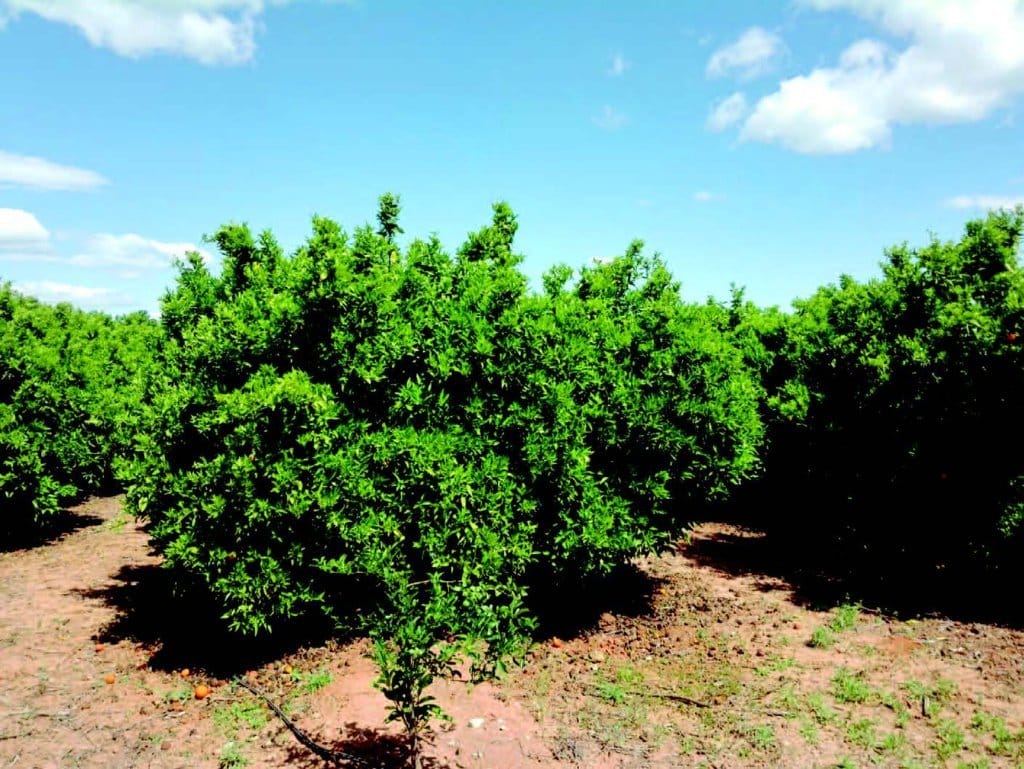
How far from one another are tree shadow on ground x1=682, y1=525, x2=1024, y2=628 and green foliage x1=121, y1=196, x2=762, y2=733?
2.89 meters

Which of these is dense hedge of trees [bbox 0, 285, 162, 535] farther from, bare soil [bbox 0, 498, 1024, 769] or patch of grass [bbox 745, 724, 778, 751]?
patch of grass [bbox 745, 724, 778, 751]

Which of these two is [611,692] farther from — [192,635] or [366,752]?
[192,635]

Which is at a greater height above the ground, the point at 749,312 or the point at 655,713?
the point at 749,312

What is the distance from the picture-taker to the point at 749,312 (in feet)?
50.5

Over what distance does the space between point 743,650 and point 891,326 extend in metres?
4.76

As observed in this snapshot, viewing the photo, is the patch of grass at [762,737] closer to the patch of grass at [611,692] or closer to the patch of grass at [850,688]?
the patch of grass at [850,688]

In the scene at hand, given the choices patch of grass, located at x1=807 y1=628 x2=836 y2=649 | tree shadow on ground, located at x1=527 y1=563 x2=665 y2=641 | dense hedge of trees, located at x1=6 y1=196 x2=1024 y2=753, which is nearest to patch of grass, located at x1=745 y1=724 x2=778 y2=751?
patch of grass, located at x1=807 y1=628 x2=836 y2=649

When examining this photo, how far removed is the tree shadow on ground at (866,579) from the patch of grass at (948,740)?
264 centimetres

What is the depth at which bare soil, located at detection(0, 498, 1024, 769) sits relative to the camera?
5570 millimetres

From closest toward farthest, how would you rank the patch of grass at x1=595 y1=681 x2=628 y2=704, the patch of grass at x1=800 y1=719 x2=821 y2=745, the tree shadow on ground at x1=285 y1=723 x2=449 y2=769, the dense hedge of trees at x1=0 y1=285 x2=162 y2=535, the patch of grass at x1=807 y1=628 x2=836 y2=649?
the tree shadow on ground at x1=285 y1=723 x2=449 y2=769 < the patch of grass at x1=800 y1=719 x2=821 y2=745 < the patch of grass at x1=595 y1=681 x2=628 y2=704 < the patch of grass at x1=807 y1=628 x2=836 y2=649 < the dense hedge of trees at x1=0 y1=285 x2=162 y2=535

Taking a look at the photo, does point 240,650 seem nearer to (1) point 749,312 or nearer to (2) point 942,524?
A: (2) point 942,524

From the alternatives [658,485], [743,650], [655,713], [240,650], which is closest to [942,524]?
[743,650]

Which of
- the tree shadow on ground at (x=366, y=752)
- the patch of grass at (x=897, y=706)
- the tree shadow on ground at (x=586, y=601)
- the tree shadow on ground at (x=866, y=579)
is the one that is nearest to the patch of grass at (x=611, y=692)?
the tree shadow on ground at (x=586, y=601)

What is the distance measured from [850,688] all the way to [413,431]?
4.99m
